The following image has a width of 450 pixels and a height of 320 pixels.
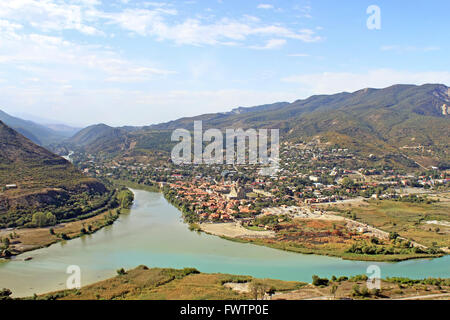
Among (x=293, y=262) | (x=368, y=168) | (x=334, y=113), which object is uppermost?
(x=334, y=113)

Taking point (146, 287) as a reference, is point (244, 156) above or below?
above

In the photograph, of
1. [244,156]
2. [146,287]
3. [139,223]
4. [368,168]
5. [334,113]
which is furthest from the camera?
[334,113]

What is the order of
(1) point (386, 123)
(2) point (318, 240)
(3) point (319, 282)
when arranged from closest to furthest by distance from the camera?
1. (3) point (319, 282)
2. (2) point (318, 240)
3. (1) point (386, 123)

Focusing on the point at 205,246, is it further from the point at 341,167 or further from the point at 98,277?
the point at 341,167

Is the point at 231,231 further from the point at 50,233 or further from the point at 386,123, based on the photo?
the point at 386,123

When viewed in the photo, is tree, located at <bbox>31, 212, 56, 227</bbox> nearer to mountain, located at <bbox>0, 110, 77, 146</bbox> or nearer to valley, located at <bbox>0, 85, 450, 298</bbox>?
valley, located at <bbox>0, 85, 450, 298</bbox>

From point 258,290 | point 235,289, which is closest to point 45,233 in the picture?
point 235,289
